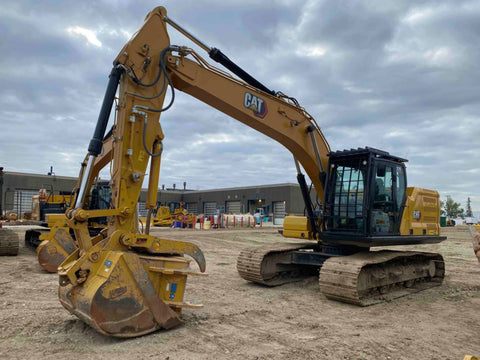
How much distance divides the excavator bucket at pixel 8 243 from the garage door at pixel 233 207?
4189 centimetres

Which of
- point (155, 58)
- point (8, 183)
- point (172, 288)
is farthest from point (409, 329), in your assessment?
point (8, 183)

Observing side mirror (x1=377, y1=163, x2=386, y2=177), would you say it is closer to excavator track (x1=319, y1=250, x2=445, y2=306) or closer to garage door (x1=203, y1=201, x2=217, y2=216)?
excavator track (x1=319, y1=250, x2=445, y2=306)

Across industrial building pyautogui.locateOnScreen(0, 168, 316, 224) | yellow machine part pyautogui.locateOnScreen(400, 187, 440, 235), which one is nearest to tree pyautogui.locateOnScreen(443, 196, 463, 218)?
industrial building pyautogui.locateOnScreen(0, 168, 316, 224)

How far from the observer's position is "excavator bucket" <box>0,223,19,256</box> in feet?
38.9

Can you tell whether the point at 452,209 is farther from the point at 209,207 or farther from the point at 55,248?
the point at 55,248

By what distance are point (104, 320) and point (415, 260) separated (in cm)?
727

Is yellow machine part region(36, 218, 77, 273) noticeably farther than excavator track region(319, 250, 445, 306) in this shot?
Yes

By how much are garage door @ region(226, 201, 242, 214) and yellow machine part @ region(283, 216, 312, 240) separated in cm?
4452

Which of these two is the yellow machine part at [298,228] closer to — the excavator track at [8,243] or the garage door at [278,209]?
the excavator track at [8,243]

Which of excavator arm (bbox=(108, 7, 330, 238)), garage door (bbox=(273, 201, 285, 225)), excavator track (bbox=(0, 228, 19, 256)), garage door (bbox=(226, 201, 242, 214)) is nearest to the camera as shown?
excavator arm (bbox=(108, 7, 330, 238))

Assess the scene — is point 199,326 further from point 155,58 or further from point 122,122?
point 155,58

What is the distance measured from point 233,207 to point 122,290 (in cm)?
5003

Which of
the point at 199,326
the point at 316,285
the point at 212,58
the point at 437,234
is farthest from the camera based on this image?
the point at 437,234

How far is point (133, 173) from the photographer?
17.2ft
